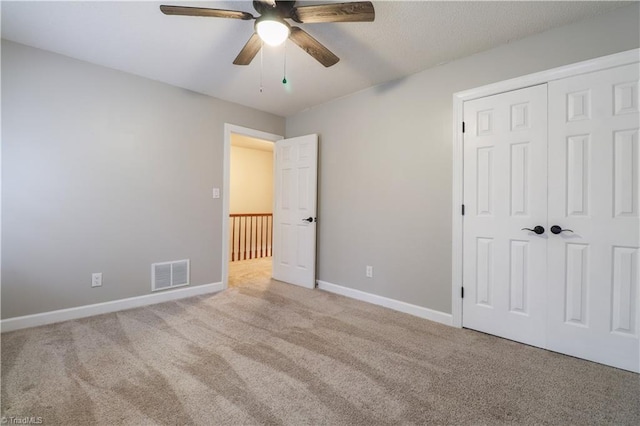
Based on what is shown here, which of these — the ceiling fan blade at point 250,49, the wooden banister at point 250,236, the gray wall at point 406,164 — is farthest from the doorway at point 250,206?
the ceiling fan blade at point 250,49

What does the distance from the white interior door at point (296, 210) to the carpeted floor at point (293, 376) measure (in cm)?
128

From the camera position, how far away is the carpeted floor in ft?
4.91

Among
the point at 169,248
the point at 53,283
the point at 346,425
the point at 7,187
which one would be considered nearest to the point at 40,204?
the point at 7,187

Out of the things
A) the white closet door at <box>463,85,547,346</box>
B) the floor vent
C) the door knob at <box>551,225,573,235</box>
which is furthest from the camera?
the floor vent

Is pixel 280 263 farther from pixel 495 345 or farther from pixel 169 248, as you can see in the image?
pixel 495 345

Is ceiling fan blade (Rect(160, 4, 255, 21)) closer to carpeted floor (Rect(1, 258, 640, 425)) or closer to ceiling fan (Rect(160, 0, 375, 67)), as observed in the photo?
ceiling fan (Rect(160, 0, 375, 67))

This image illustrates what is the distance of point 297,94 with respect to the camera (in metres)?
3.49

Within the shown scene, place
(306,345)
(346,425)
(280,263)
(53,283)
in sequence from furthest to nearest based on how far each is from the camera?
1. (280,263)
2. (53,283)
3. (306,345)
4. (346,425)

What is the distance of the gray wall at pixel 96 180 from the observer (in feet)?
7.97

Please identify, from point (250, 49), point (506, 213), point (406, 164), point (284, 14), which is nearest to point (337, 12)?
point (284, 14)

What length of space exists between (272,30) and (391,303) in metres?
2.74

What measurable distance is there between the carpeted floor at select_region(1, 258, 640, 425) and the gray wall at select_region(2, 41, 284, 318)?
0.49 metres

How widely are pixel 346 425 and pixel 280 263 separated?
289 cm

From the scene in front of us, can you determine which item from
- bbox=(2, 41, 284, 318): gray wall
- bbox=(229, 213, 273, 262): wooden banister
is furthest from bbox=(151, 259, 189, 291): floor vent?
bbox=(229, 213, 273, 262): wooden banister
